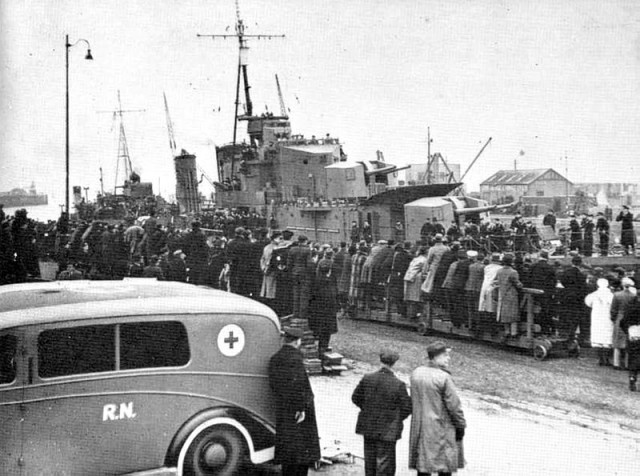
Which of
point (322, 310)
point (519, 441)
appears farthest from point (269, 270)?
point (519, 441)

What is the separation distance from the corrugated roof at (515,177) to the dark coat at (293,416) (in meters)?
56.6

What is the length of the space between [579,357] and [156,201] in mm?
27241

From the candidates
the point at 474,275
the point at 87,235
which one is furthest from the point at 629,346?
the point at 87,235

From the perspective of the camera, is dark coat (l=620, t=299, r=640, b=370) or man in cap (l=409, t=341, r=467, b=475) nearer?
man in cap (l=409, t=341, r=467, b=475)

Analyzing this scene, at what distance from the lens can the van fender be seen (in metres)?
6.07

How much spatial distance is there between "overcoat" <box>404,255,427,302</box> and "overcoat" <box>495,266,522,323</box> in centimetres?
201

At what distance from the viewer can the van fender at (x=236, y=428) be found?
6.07 meters

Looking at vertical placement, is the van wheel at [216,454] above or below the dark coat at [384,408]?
below

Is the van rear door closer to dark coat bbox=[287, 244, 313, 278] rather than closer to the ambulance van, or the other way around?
the ambulance van

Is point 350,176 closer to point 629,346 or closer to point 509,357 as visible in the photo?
point 509,357

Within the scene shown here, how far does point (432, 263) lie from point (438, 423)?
739 centimetres

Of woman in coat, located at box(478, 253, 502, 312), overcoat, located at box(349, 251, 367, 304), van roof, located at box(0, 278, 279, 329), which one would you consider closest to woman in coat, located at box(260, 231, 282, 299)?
overcoat, located at box(349, 251, 367, 304)

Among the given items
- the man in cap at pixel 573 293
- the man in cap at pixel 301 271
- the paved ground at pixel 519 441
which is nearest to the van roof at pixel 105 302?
the paved ground at pixel 519 441

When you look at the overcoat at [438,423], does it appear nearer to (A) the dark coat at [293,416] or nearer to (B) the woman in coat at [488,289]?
(A) the dark coat at [293,416]
